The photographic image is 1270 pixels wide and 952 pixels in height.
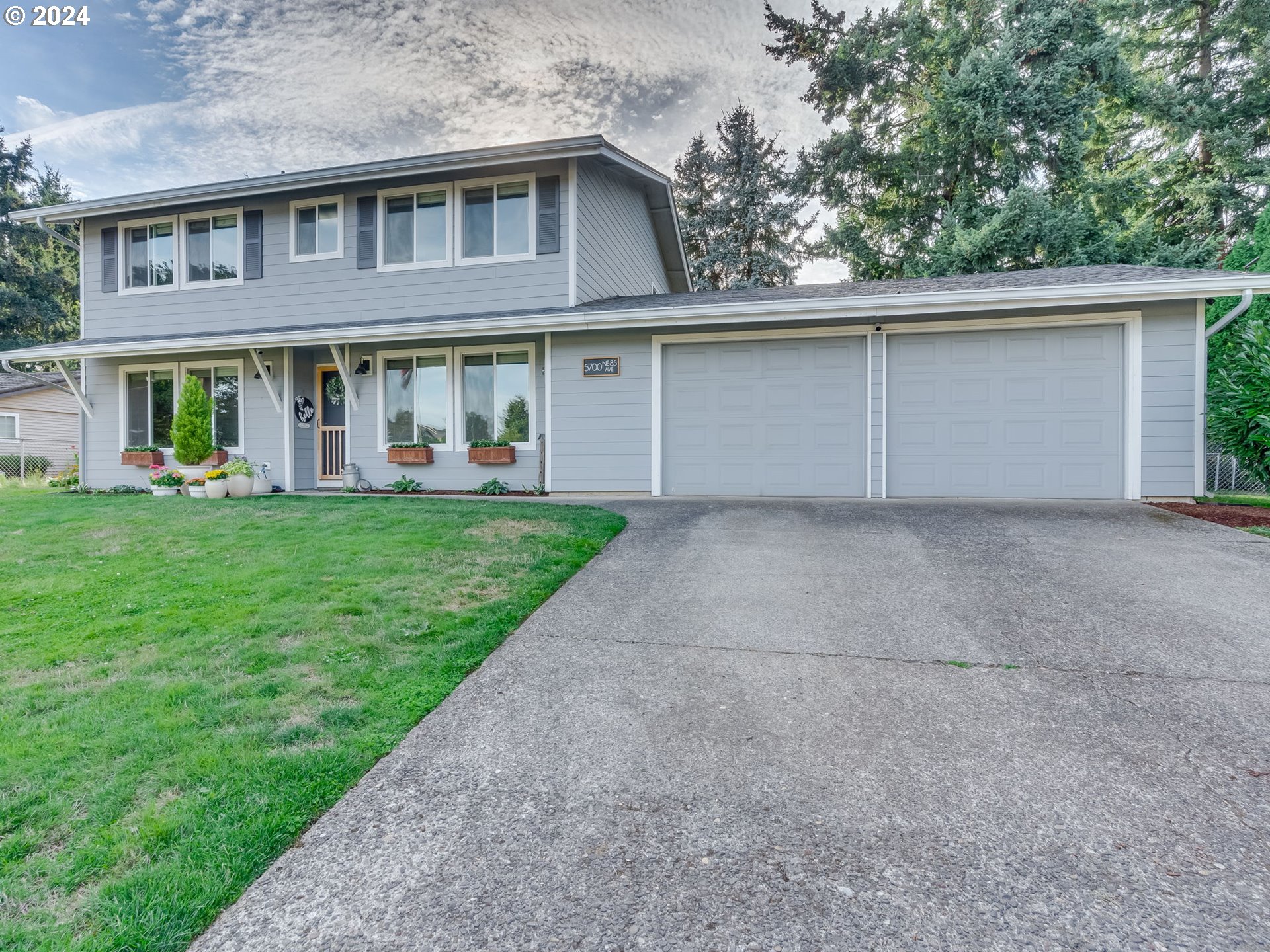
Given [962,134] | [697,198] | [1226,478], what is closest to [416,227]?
[962,134]

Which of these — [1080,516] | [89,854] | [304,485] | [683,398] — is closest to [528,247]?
[683,398]

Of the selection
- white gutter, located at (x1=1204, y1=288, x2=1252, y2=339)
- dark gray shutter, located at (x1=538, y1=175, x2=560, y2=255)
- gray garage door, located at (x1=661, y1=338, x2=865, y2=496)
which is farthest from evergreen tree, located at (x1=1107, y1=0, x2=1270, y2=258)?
dark gray shutter, located at (x1=538, y1=175, x2=560, y2=255)

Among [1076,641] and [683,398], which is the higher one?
[683,398]

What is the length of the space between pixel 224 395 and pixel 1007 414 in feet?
40.5

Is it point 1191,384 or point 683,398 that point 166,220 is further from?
point 1191,384

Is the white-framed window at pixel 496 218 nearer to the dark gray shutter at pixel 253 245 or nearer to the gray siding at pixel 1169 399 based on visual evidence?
the dark gray shutter at pixel 253 245

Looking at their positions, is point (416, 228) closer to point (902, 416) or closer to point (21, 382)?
point (902, 416)

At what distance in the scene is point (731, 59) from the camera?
18.6 meters

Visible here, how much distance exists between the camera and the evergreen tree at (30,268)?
22.6 meters

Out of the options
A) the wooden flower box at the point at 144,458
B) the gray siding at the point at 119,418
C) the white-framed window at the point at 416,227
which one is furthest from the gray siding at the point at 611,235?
the wooden flower box at the point at 144,458

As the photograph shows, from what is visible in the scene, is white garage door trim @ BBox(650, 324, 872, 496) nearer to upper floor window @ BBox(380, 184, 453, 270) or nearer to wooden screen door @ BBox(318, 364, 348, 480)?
upper floor window @ BBox(380, 184, 453, 270)

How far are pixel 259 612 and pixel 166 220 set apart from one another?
10.4 metres

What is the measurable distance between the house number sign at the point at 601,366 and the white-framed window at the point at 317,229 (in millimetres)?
4748

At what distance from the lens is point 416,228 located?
9.28 metres
